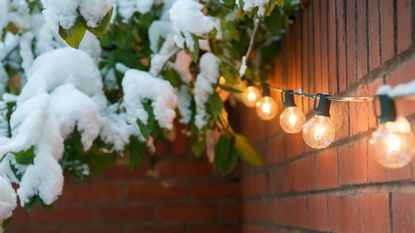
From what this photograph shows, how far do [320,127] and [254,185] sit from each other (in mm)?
1363

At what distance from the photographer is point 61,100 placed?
1635mm

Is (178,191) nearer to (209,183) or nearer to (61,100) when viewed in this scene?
(209,183)

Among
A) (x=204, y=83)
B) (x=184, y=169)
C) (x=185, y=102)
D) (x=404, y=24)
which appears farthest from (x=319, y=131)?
(x=184, y=169)

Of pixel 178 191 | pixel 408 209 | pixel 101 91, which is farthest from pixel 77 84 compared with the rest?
pixel 178 191

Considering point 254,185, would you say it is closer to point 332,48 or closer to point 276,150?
point 276,150

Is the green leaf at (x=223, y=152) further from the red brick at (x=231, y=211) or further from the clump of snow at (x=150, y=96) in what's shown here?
the red brick at (x=231, y=211)

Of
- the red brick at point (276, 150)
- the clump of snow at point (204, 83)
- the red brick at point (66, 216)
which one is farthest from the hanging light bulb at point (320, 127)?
the red brick at point (66, 216)

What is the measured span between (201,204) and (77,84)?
1.25 metres

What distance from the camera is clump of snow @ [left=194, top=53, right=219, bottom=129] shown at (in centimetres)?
180

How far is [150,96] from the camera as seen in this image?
1.67m

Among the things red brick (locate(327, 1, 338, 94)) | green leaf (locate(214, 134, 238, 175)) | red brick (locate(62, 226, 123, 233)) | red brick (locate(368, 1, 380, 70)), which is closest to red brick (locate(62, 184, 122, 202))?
red brick (locate(62, 226, 123, 233))

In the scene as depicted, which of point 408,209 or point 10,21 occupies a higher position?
point 10,21

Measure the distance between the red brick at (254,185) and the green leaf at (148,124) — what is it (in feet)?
2.88

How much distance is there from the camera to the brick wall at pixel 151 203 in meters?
2.85
